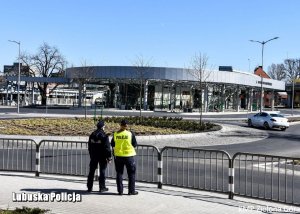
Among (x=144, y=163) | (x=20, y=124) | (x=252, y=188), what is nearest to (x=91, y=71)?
(x=20, y=124)

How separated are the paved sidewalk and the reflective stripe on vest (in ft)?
2.97

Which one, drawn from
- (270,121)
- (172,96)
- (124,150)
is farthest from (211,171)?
(172,96)

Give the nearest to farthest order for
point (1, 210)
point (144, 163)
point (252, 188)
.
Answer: point (1, 210)
point (252, 188)
point (144, 163)

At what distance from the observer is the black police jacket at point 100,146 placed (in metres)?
10.4

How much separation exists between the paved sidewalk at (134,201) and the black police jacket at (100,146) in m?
0.82

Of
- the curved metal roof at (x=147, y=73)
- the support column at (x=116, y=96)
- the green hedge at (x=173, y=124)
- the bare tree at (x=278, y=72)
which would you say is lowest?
the green hedge at (x=173, y=124)

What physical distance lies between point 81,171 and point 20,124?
16.9 m

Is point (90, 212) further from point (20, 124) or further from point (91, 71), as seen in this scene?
point (91, 71)

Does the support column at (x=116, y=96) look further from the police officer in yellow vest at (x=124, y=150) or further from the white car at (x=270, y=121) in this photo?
the police officer in yellow vest at (x=124, y=150)

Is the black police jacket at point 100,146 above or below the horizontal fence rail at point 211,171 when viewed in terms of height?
above

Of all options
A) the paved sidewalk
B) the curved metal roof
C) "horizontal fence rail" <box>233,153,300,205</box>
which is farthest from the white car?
the paved sidewalk

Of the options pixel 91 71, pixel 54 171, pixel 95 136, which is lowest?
pixel 54 171

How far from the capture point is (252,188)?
11.2m

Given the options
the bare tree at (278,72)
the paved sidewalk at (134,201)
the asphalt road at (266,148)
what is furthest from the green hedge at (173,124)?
the bare tree at (278,72)
